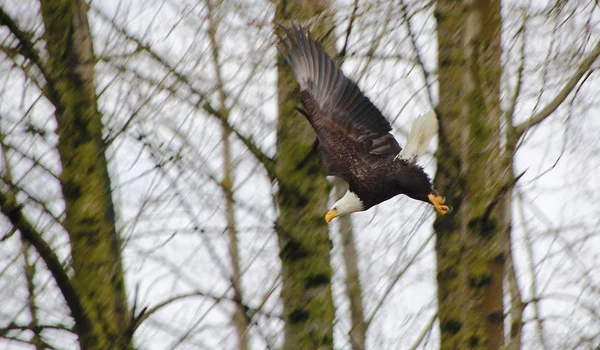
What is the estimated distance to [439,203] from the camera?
16.2ft

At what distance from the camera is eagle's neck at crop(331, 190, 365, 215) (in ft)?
17.4

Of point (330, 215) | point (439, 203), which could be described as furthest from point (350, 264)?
point (439, 203)

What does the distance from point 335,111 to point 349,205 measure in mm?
517

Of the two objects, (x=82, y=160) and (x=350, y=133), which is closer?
(x=82, y=160)

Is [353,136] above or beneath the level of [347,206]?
above

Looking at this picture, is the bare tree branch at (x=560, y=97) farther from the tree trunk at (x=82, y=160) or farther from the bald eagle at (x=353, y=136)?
the tree trunk at (x=82, y=160)

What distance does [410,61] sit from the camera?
5125mm

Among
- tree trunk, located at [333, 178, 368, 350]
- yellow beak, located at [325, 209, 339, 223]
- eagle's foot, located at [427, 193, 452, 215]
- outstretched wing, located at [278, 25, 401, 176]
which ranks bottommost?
eagle's foot, located at [427, 193, 452, 215]

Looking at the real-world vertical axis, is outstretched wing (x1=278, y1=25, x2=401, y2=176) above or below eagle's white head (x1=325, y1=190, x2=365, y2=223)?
above

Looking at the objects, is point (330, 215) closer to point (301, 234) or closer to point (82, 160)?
point (301, 234)

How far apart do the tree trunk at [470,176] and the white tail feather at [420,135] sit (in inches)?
3.2

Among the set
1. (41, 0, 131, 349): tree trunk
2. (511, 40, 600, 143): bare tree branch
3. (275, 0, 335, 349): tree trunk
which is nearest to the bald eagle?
(275, 0, 335, 349): tree trunk

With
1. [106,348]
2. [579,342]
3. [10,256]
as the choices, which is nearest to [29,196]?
[10,256]

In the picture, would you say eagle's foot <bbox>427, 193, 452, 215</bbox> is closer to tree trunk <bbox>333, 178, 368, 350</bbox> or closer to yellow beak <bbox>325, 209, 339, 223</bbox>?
yellow beak <bbox>325, 209, 339, 223</bbox>
